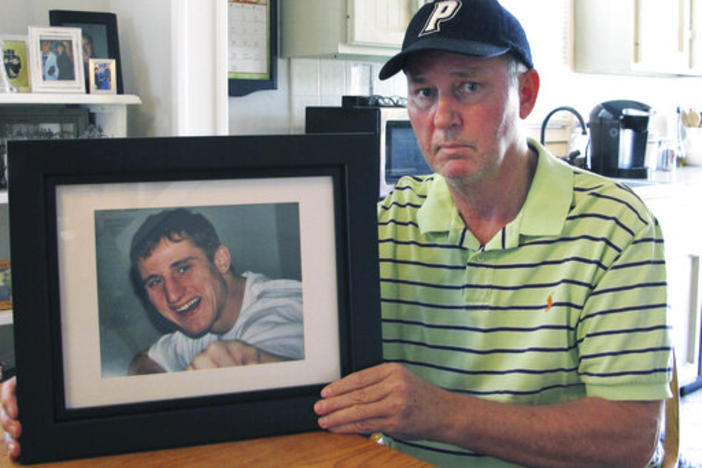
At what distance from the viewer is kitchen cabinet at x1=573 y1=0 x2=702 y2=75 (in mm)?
4070

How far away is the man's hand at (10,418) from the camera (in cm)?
86

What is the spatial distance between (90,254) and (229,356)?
0.62 ft

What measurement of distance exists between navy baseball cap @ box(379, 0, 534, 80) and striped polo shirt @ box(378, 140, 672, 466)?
22 cm

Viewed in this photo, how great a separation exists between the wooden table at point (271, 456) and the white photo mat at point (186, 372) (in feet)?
0.20

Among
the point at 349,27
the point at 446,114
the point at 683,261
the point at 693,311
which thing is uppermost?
the point at 349,27

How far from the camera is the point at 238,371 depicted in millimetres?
895

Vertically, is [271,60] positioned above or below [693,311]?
above

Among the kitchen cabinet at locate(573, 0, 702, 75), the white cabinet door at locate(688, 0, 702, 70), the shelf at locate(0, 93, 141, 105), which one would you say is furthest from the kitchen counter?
the shelf at locate(0, 93, 141, 105)

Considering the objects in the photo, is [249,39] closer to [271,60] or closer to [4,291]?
[271,60]

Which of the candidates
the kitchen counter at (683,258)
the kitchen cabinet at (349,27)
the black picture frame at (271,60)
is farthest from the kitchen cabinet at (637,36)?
the black picture frame at (271,60)

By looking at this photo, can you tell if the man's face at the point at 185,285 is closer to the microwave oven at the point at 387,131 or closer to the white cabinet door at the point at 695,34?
the microwave oven at the point at 387,131

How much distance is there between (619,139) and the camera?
369 centimetres

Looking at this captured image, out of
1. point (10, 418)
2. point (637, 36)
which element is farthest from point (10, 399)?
point (637, 36)

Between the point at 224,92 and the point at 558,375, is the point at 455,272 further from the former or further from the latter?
the point at 224,92
